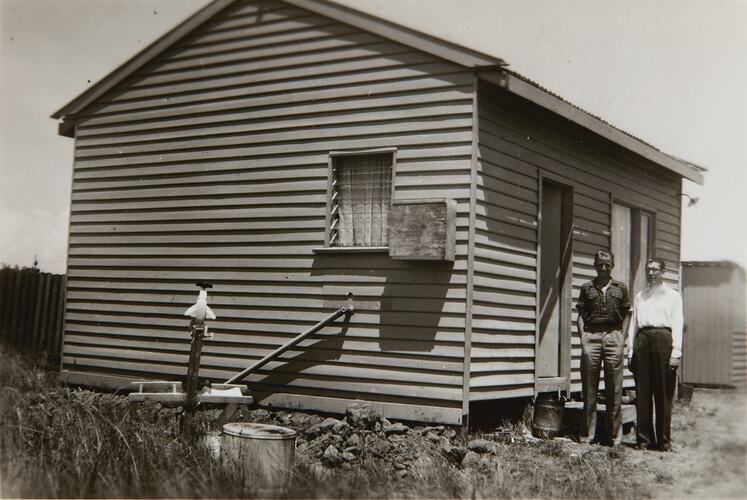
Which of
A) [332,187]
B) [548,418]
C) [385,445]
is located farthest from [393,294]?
[548,418]

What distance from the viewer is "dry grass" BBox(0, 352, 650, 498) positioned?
589 cm

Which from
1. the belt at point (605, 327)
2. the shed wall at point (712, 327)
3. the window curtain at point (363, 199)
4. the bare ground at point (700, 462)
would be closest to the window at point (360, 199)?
the window curtain at point (363, 199)

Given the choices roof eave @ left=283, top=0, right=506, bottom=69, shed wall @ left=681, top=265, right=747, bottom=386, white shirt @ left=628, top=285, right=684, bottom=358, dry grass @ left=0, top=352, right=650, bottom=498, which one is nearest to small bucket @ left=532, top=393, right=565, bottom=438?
dry grass @ left=0, top=352, right=650, bottom=498

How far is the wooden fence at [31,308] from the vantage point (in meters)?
14.6

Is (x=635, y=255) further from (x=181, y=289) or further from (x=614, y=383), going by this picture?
(x=181, y=289)

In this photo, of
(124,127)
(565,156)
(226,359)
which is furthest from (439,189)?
(124,127)

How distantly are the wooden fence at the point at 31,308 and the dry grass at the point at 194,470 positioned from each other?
6780 millimetres

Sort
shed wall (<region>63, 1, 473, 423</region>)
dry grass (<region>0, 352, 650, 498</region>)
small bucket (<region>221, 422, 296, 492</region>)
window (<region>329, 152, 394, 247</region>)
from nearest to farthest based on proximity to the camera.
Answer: dry grass (<region>0, 352, 650, 498</region>) < small bucket (<region>221, 422, 296, 492</region>) < shed wall (<region>63, 1, 473, 423</region>) < window (<region>329, 152, 394, 247</region>)

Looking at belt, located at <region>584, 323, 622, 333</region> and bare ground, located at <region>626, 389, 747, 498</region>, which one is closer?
bare ground, located at <region>626, 389, 747, 498</region>

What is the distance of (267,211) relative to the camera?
10.0 meters

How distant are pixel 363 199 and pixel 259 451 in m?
3.74

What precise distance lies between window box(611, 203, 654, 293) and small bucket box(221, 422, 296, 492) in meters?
7.41

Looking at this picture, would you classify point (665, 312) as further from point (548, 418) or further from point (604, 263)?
point (548, 418)

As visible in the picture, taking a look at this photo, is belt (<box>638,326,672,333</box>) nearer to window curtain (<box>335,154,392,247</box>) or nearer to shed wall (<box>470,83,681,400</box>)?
shed wall (<box>470,83,681,400</box>)
